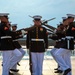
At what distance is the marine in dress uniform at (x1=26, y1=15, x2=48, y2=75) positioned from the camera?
10133 mm

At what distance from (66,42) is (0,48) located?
6.11 feet

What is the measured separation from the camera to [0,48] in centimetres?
1038

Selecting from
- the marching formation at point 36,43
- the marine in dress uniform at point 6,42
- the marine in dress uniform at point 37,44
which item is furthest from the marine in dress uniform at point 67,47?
the marine in dress uniform at point 6,42

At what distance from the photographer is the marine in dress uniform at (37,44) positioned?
1013cm

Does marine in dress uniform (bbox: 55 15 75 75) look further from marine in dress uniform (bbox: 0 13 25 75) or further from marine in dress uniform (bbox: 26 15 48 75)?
marine in dress uniform (bbox: 0 13 25 75)

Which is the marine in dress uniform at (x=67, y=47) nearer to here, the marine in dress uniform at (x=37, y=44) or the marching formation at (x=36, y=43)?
the marching formation at (x=36, y=43)

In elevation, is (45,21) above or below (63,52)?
A: above

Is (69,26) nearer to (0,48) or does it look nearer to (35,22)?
(35,22)

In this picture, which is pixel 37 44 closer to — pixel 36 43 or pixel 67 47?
pixel 36 43

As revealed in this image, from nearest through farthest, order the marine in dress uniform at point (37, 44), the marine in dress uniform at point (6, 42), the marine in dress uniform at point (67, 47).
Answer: the marine in dress uniform at point (37, 44)
the marine in dress uniform at point (6, 42)
the marine in dress uniform at point (67, 47)

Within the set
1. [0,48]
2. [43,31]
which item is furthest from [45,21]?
[0,48]

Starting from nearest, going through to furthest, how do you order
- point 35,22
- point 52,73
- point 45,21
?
point 35,22, point 45,21, point 52,73

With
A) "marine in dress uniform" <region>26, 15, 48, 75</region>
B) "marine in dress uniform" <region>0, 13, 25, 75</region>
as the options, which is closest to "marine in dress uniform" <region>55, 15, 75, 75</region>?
"marine in dress uniform" <region>26, 15, 48, 75</region>

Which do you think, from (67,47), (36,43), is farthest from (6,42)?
(67,47)
